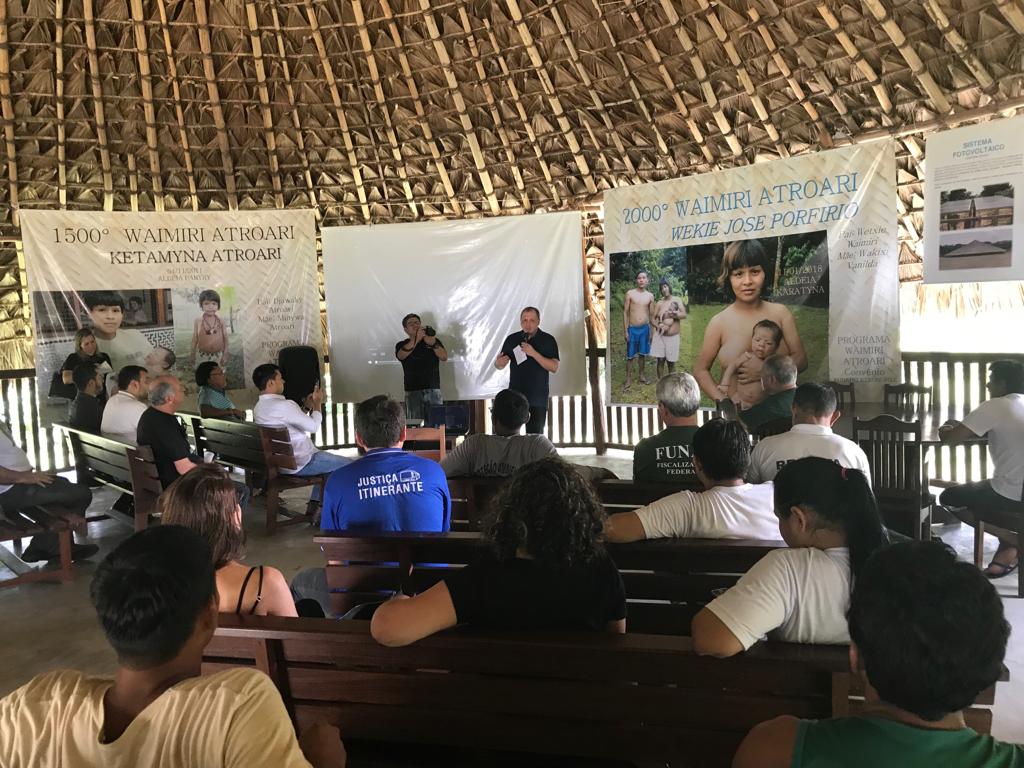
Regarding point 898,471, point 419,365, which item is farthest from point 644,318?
point 898,471

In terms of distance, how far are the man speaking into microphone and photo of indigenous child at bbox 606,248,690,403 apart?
607 millimetres

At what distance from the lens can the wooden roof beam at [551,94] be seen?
22.2 ft

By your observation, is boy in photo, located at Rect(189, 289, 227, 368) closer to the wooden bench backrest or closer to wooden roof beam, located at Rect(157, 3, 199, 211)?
wooden roof beam, located at Rect(157, 3, 199, 211)

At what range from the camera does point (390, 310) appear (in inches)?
328

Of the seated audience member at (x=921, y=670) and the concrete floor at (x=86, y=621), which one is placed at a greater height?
the seated audience member at (x=921, y=670)

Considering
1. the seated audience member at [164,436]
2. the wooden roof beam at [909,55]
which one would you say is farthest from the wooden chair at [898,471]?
the seated audience member at [164,436]

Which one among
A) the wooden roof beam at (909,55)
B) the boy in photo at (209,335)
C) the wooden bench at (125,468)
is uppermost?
the wooden roof beam at (909,55)

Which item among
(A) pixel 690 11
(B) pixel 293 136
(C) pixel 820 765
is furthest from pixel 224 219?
(C) pixel 820 765

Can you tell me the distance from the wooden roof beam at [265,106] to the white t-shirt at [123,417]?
369cm

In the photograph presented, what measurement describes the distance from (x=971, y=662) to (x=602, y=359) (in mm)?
7440

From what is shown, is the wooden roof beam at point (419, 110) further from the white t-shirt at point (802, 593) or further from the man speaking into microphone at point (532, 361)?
the white t-shirt at point (802, 593)

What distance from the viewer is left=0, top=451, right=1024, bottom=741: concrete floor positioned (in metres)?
2.97

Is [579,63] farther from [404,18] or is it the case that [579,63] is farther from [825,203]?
[825,203]

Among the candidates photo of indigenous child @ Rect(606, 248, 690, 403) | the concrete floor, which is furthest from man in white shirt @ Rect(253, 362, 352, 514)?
photo of indigenous child @ Rect(606, 248, 690, 403)
